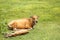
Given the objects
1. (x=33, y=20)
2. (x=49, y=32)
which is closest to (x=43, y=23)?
(x=33, y=20)

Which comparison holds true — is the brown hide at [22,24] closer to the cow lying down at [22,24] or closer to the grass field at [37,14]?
the cow lying down at [22,24]

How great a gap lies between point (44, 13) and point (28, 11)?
584 millimetres

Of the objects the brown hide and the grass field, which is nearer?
the grass field

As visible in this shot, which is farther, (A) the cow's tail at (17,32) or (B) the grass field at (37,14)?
(B) the grass field at (37,14)

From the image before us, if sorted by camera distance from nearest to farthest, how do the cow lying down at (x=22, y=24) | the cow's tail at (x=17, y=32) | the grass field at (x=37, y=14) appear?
the cow's tail at (x=17, y=32), the grass field at (x=37, y=14), the cow lying down at (x=22, y=24)

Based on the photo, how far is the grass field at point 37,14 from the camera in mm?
5738

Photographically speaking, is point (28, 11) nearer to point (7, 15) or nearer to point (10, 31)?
point (7, 15)

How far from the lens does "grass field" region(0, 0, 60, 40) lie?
574 cm

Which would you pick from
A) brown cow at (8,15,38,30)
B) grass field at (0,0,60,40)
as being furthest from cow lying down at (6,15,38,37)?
grass field at (0,0,60,40)

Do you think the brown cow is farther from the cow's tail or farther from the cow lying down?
the cow's tail

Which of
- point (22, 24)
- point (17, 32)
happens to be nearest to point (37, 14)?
point (22, 24)

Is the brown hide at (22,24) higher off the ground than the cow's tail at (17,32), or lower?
higher

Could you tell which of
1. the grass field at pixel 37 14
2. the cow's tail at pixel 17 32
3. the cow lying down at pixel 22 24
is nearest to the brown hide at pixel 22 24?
the cow lying down at pixel 22 24

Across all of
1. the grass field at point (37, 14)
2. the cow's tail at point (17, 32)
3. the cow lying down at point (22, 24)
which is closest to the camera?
the cow's tail at point (17, 32)
